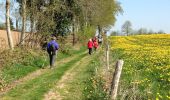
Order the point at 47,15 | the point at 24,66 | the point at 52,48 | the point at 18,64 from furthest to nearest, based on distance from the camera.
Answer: the point at 47,15 < the point at 52,48 < the point at 24,66 < the point at 18,64

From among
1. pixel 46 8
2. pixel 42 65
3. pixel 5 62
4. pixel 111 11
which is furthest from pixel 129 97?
pixel 111 11

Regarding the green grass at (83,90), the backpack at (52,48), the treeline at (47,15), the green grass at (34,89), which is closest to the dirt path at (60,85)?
the green grass at (83,90)

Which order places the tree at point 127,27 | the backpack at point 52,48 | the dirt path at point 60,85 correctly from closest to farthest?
the dirt path at point 60,85, the backpack at point 52,48, the tree at point 127,27

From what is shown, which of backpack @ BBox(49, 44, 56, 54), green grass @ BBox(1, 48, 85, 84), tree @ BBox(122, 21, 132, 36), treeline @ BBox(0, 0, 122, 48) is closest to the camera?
green grass @ BBox(1, 48, 85, 84)

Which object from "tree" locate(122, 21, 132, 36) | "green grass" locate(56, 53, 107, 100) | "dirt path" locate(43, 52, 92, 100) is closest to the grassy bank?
"dirt path" locate(43, 52, 92, 100)

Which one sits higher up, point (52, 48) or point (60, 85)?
point (52, 48)

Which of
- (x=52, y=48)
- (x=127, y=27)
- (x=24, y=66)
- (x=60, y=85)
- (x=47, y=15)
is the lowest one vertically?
(x=60, y=85)

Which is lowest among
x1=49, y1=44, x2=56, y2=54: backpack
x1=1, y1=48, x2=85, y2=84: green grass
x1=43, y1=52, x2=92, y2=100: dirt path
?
x1=43, y1=52, x2=92, y2=100: dirt path

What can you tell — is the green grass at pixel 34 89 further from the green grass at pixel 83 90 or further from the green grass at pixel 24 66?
the green grass at pixel 24 66

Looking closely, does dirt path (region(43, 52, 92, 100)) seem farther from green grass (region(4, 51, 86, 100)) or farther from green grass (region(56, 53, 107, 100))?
green grass (region(4, 51, 86, 100))

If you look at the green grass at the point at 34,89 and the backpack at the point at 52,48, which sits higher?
the backpack at the point at 52,48

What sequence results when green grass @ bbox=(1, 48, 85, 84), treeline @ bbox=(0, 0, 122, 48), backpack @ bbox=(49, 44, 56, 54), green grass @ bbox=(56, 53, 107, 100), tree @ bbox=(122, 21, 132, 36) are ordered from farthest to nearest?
1. tree @ bbox=(122, 21, 132, 36)
2. treeline @ bbox=(0, 0, 122, 48)
3. backpack @ bbox=(49, 44, 56, 54)
4. green grass @ bbox=(1, 48, 85, 84)
5. green grass @ bbox=(56, 53, 107, 100)

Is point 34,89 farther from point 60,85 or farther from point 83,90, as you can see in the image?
point 83,90

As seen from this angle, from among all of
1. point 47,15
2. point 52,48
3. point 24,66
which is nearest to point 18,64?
point 24,66
